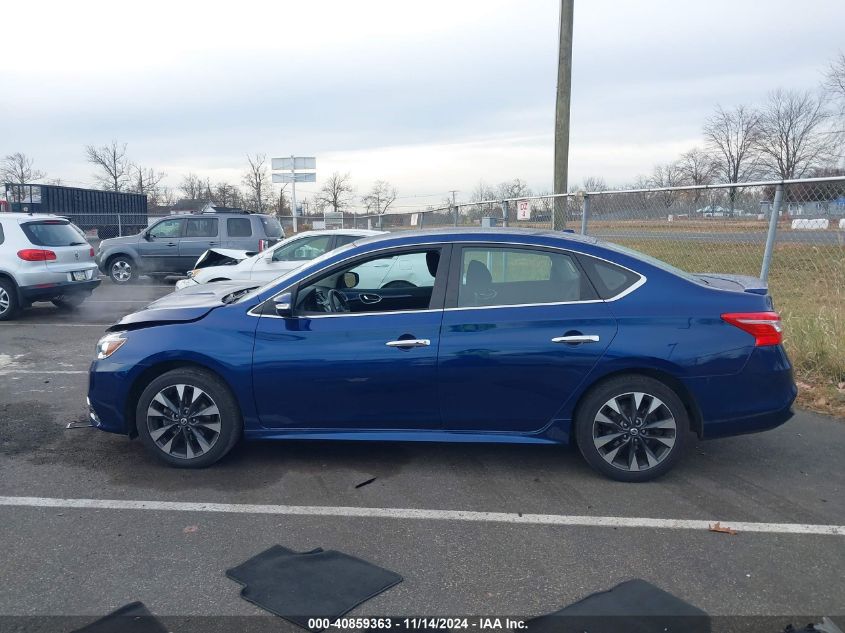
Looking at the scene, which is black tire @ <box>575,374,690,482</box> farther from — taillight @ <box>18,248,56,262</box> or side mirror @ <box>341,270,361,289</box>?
taillight @ <box>18,248,56,262</box>

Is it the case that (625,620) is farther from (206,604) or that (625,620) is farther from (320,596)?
(206,604)

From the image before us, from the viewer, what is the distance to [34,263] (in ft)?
36.6

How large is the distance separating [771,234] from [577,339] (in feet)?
14.0

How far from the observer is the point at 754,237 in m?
7.88

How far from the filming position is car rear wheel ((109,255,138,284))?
55.4ft

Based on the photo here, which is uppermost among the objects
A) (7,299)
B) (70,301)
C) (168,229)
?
(168,229)

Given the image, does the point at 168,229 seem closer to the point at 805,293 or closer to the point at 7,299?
the point at 7,299

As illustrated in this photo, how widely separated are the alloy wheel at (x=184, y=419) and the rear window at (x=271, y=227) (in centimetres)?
1241

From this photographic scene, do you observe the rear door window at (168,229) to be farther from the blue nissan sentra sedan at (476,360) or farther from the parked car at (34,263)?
the blue nissan sentra sedan at (476,360)

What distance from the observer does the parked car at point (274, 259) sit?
1027cm

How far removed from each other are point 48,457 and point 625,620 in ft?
13.6

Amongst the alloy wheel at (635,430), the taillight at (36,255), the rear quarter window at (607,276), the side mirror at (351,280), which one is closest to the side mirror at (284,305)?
the side mirror at (351,280)

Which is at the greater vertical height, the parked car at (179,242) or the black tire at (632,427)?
the parked car at (179,242)

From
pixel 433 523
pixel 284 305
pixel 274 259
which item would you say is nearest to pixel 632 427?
pixel 433 523
